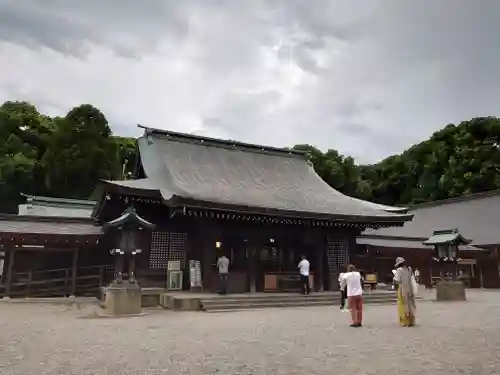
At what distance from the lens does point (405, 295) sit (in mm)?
9438

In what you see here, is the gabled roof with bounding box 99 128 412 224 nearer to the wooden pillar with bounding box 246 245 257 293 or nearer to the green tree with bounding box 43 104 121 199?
the wooden pillar with bounding box 246 245 257 293

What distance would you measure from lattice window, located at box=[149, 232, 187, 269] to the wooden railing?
321cm

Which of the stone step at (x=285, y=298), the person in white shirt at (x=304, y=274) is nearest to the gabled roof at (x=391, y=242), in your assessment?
the stone step at (x=285, y=298)

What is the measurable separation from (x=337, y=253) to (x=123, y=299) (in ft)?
32.5

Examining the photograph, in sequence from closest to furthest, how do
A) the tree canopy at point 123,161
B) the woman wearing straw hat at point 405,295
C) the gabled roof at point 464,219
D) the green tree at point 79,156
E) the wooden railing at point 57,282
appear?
the woman wearing straw hat at point 405,295 → the wooden railing at point 57,282 → the gabled roof at point 464,219 → the green tree at point 79,156 → the tree canopy at point 123,161

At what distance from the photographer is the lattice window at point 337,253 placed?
18391 mm

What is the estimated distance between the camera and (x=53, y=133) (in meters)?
35.1

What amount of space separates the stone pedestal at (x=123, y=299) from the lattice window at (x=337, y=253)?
351 inches

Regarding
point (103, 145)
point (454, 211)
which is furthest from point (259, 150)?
point (454, 211)

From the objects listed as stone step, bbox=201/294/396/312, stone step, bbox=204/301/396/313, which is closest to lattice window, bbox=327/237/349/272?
stone step, bbox=201/294/396/312

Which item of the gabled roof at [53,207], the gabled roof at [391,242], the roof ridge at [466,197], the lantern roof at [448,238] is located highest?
the roof ridge at [466,197]

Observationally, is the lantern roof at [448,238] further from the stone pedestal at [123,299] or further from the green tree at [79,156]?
the green tree at [79,156]

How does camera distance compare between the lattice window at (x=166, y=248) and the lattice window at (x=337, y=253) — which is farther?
the lattice window at (x=337, y=253)

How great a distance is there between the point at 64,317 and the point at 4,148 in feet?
89.3
